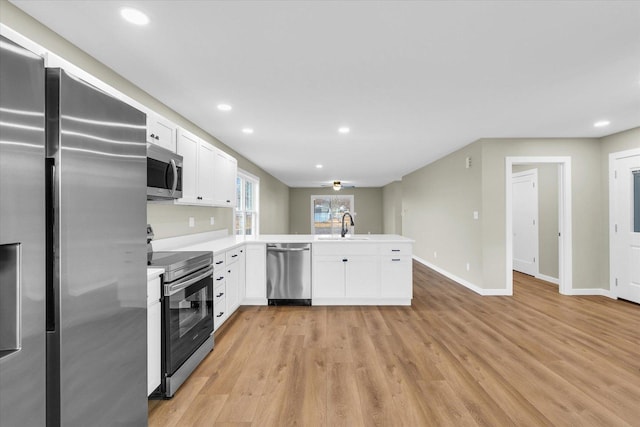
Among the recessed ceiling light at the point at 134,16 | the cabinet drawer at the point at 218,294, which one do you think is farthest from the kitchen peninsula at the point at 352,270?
the recessed ceiling light at the point at 134,16

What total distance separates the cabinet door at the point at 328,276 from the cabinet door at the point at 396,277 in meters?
0.55

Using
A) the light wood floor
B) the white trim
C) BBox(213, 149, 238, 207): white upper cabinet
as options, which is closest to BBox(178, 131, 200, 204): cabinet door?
BBox(213, 149, 238, 207): white upper cabinet

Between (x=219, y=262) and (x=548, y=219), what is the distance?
5941mm

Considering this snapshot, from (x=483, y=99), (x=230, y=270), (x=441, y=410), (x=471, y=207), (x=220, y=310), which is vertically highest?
(x=483, y=99)

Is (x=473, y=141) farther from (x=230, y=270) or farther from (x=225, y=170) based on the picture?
(x=230, y=270)

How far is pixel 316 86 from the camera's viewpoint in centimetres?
278

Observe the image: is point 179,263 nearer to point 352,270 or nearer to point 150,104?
point 150,104

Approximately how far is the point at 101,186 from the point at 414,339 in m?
2.95

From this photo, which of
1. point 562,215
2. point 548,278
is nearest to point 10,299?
point 562,215

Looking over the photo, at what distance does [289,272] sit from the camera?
417 centimetres

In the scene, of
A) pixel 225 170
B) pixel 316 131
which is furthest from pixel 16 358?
pixel 316 131

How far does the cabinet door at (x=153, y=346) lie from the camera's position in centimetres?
195

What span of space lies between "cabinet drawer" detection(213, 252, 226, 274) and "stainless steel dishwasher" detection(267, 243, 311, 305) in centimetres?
97

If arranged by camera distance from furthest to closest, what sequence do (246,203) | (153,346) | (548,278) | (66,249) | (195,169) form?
(246,203)
(548,278)
(195,169)
(153,346)
(66,249)
